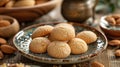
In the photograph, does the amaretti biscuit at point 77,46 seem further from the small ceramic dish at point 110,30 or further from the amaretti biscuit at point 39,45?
the small ceramic dish at point 110,30

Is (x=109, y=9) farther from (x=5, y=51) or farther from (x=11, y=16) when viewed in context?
(x=5, y=51)

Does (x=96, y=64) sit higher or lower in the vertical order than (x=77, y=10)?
lower

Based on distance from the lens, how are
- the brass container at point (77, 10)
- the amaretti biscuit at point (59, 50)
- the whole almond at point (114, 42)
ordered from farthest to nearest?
the brass container at point (77, 10)
the whole almond at point (114, 42)
the amaretti biscuit at point (59, 50)

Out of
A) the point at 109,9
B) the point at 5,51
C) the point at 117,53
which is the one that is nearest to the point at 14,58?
the point at 5,51

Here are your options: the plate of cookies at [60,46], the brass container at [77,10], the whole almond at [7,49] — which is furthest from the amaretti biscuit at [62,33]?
the brass container at [77,10]

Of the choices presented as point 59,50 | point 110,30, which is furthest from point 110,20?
point 59,50

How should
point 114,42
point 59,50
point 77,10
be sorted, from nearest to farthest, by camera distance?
point 59,50
point 114,42
point 77,10

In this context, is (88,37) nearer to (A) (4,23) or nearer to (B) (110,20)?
(B) (110,20)
